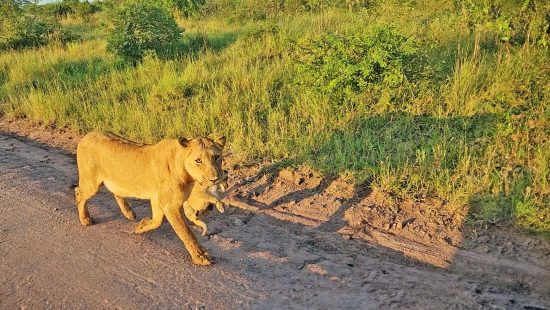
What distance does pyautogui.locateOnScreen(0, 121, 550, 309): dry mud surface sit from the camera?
3775 mm

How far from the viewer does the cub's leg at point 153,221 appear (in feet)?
14.6

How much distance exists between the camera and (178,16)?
1683 cm

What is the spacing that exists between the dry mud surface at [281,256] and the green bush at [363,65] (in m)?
1.72

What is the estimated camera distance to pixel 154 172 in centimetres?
446

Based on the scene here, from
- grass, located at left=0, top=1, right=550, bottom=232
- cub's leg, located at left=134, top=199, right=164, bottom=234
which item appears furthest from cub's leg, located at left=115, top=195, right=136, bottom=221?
grass, located at left=0, top=1, right=550, bottom=232

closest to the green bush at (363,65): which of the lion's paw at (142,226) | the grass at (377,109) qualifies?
the grass at (377,109)

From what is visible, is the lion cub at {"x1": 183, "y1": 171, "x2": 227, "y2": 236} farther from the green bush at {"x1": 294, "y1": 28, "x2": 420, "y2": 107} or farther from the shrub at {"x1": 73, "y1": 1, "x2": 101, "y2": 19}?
the shrub at {"x1": 73, "y1": 1, "x2": 101, "y2": 19}

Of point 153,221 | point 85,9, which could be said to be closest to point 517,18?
point 153,221

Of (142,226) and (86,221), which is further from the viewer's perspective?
(86,221)

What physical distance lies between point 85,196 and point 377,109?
3740 mm

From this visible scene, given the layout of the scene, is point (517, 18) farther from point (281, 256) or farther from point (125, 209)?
point (125, 209)

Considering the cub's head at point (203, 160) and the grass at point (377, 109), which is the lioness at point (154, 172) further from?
the grass at point (377, 109)

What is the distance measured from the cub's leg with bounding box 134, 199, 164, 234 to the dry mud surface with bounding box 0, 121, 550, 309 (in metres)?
0.10

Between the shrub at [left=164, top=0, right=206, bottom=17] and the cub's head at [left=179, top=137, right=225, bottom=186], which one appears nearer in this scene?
the cub's head at [left=179, top=137, right=225, bottom=186]
